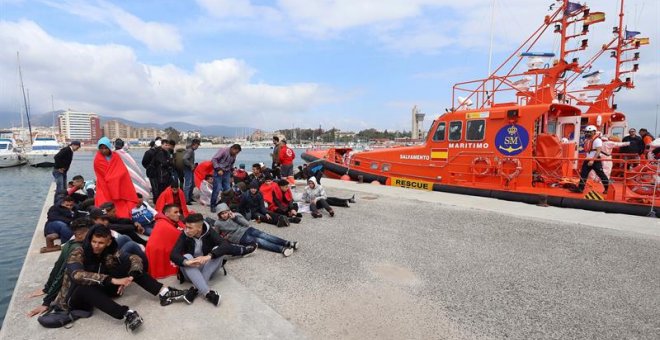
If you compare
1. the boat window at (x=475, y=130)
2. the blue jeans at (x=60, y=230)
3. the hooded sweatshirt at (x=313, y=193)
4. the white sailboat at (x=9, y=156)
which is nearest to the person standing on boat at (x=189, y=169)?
the hooded sweatshirt at (x=313, y=193)

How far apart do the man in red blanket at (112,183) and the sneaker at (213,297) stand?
278 centimetres

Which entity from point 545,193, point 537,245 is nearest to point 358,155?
point 545,193

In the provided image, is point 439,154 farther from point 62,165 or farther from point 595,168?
point 62,165

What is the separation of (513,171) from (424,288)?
6.47m

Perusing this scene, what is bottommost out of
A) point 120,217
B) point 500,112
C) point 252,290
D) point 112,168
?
point 252,290

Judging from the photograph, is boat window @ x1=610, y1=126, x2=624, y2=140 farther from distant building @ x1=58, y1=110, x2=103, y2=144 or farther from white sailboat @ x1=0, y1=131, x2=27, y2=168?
distant building @ x1=58, y1=110, x2=103, y2=144

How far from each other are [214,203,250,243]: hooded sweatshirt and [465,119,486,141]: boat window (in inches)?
274

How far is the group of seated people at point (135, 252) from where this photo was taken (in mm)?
2875

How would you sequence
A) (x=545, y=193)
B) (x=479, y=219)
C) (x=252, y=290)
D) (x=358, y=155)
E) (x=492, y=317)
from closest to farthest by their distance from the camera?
(x=492, y=317), (x=252, y=290), (x=479, y=219), (x=545, y=193), (x=358, y=155)

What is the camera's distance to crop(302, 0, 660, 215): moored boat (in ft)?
24.9

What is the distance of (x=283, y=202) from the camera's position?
6.74 metres

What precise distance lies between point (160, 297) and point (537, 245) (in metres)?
5.01

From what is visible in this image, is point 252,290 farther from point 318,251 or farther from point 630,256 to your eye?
point 630,256

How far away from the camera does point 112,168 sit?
526 cm
